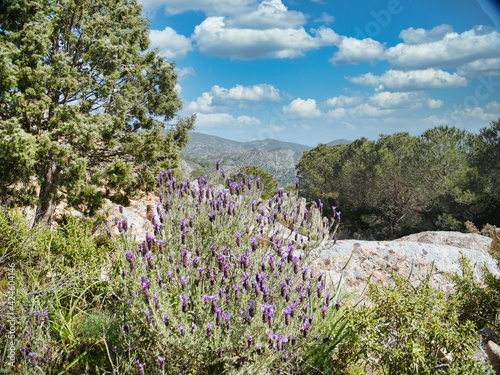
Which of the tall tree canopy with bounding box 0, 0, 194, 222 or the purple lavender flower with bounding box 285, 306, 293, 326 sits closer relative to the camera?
the purple lavender flower with bounding box 285, 306, 293, 326

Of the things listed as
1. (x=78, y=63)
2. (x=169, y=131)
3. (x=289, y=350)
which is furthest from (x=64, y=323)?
(x=169, y=131)

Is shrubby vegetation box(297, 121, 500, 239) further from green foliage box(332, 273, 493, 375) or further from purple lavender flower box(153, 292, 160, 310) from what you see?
purple lavender flower box(153, 292, 160, 310)

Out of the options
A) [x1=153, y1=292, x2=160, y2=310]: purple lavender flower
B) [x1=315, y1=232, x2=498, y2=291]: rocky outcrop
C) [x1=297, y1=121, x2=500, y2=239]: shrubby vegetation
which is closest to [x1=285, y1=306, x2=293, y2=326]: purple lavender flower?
[x1=153, y1=292, x2=160, y2=310]: purple lavender flower

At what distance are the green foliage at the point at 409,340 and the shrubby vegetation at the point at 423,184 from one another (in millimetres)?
24507

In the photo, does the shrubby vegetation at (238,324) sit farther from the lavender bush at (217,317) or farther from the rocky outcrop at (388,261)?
the rocky outcrop at (388,261)

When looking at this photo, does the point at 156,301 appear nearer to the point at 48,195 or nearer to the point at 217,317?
the point at 217,317

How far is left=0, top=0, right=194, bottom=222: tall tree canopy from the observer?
5699mm

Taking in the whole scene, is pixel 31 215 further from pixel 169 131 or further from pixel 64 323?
pixel 169 131

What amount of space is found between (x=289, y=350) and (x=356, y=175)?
32137 mm

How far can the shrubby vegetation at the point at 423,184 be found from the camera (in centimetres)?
2367

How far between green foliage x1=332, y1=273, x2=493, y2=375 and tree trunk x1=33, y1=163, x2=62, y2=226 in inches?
249

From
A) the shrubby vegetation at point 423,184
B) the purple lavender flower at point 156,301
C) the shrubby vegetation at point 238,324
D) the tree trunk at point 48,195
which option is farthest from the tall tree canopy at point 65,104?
the shrubby vegetation at point 423,184

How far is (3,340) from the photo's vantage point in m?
3.13

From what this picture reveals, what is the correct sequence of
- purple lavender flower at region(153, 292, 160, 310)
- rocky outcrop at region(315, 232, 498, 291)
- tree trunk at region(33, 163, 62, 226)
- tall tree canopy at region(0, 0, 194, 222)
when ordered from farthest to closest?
tree trunk at region(33, 163, 62, 226)
tall tree canopy at region(0, 0, 194, 222)
rocky outcrop at region(315, 232, 498, 291)
purple lavender flower at region(153, 292, 160, 310)
